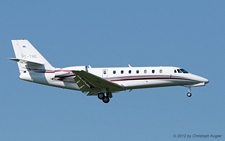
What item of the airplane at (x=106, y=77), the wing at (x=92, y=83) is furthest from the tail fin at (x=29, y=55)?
the wing at (x=92, y=83)

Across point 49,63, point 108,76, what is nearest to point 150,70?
point 108,76

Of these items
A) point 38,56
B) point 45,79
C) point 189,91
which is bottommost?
point 189,91

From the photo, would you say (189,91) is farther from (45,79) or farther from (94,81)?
(45,79)

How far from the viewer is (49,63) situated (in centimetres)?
2992

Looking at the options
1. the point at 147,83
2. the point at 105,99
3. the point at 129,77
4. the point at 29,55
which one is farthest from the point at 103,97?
the point at 29,55

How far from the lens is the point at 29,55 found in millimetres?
30375

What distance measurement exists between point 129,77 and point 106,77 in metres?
1.64

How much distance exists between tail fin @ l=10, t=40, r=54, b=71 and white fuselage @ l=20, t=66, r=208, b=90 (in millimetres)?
466

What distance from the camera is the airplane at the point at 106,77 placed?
2808cm

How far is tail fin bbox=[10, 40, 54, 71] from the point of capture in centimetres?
2966

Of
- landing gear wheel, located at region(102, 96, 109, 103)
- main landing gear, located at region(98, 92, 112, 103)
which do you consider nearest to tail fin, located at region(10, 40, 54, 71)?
main landing gear, located at region(98, 92, 112, 103)

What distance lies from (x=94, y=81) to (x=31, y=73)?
5.05 m

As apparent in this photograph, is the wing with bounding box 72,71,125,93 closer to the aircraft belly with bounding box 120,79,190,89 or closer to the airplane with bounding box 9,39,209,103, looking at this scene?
the airplane with bounding box 9,39,209,103

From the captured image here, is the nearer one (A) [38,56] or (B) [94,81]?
(B) [94,81]
